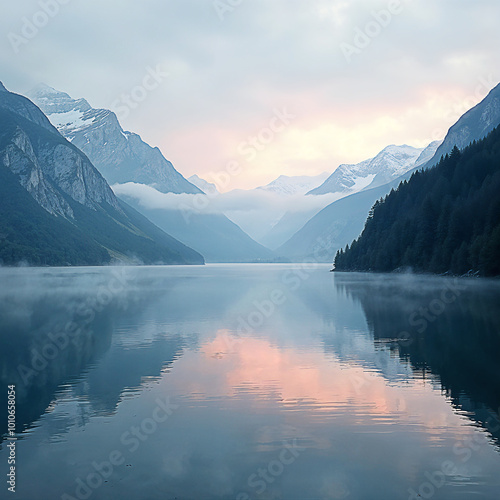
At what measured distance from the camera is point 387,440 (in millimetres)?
Result: 17766

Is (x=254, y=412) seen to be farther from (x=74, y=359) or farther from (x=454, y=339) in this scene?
(x=454, y=339)

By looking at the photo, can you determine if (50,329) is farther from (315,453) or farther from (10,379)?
(315,453)

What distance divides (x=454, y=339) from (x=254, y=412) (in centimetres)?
2236

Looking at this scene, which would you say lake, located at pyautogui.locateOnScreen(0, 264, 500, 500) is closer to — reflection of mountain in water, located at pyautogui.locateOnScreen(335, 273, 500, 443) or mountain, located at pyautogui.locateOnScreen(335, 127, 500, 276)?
reflection of mountain in water, located at pyautogui.locateOnScreen(335, 273, 500, 443)

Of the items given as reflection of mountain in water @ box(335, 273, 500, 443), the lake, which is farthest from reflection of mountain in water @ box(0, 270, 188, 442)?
reflection of mountain in water @ box(335, 273, 500, 443)

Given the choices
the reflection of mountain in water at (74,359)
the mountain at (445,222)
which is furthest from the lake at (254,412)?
the mountain at (445,222)

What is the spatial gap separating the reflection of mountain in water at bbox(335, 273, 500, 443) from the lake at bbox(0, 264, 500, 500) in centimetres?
14

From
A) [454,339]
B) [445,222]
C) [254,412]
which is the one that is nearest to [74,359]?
[254,412]

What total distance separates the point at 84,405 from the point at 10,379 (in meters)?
7.00

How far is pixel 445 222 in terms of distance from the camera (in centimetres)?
12988

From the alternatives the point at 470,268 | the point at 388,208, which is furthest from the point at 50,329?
the point at 388,208

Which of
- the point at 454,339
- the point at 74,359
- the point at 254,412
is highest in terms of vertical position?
the point at 454,339

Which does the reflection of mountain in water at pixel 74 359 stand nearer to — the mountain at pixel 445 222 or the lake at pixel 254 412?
the lake at pixel 254 412

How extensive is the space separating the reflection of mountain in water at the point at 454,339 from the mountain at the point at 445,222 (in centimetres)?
3918
